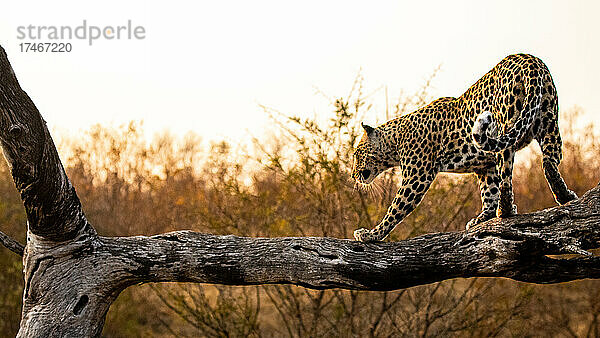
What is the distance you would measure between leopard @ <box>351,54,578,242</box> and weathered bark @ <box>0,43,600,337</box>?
0.70 ft


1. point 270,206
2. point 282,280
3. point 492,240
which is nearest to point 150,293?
point 270,206

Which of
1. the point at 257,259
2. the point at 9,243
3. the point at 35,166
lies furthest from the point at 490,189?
the point at 9,243

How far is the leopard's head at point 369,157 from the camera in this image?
4340 mm

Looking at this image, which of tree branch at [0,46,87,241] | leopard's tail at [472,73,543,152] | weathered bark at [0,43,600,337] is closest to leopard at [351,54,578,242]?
leopard's tail at [472,73,543,152]

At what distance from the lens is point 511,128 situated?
3.55 metres

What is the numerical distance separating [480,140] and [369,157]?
102 cm

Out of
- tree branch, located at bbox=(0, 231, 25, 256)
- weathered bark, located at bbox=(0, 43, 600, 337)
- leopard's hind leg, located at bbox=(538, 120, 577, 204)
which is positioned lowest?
weathered bark, located at bbox=(0, 43, 600, 337)

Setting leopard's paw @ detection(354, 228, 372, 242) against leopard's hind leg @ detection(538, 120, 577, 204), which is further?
leopard's paw @ detection(354, 228, 372, 242)

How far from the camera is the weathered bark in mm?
3590

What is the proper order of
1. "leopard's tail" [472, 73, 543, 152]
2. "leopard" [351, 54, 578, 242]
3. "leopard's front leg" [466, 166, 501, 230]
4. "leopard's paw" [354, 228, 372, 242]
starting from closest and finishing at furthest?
"leopard's tail" [472, 73, 543, 152] < "leopard" [351, 54, 578, 242] < "leopard's paw" [354, 228, 372, 242] < "leopard's front leg" [466, 166, 501, 230]

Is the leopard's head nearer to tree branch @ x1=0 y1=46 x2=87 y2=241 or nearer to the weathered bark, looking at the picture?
the weathered bark

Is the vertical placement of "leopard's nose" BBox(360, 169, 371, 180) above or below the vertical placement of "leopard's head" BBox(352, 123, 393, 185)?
below

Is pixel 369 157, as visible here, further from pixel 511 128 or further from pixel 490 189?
pixel 511 128

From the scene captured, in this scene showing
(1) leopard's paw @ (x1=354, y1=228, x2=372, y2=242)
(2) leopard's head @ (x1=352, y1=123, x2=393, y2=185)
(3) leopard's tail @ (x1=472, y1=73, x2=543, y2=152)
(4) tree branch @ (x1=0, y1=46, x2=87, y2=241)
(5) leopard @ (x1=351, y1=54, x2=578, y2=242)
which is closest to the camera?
(4) tree branch @ (x1=0, y1=46, x2=87, y2=241)
